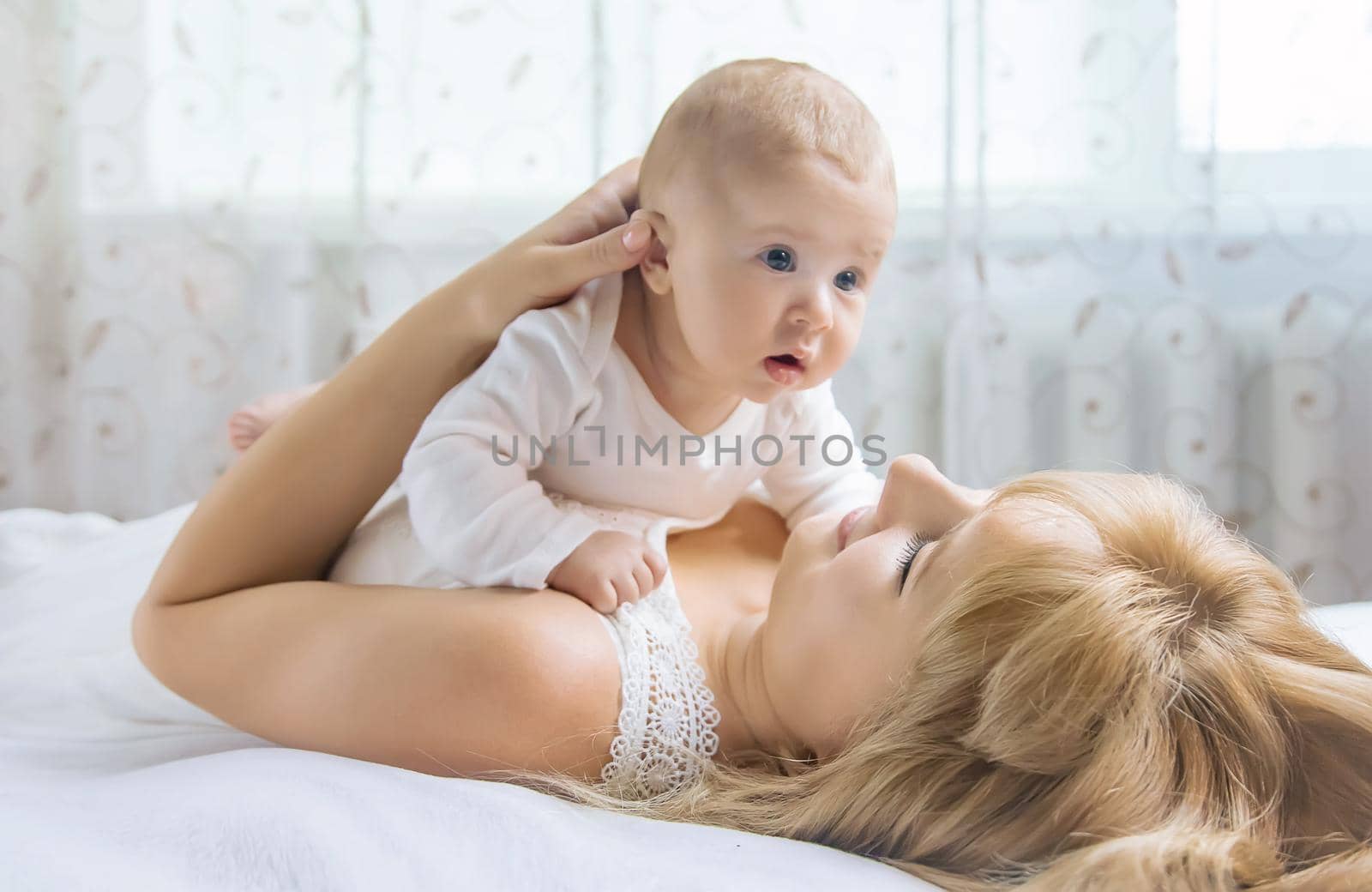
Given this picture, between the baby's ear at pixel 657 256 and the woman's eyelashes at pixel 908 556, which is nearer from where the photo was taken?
the woman's eyelashes at pixel 908 556

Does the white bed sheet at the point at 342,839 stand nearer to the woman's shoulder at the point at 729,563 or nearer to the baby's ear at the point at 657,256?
the woman's shoulder at the point at 729,563

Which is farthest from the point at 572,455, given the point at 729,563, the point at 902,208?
the point at 902,208

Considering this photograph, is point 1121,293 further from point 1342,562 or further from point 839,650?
point 839,650

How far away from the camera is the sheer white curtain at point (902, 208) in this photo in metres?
2.12

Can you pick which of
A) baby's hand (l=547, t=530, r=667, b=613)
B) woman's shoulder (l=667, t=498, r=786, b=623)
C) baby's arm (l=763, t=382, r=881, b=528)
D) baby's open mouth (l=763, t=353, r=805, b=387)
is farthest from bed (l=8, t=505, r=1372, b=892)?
baby's arm (l=763, t=382, r=881, b=528)

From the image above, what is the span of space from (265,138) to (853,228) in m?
1.89

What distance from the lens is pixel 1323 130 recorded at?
209cm

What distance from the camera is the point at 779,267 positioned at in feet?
3.21

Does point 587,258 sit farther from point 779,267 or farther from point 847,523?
point 847,523

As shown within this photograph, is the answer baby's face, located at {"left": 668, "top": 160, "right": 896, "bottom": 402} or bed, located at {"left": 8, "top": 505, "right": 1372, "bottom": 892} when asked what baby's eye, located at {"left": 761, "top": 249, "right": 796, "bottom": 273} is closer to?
baby's face, located at {"left": 668, "top": 160, "right": 896, "bottom": 402}

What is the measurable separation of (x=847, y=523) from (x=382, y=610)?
16.6 inches

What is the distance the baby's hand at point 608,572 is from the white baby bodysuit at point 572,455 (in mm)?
15

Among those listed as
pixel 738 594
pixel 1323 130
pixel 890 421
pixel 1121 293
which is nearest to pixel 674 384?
pixel 738 594

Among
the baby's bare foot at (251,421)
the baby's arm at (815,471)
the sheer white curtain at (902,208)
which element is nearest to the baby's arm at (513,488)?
the baby's arm at (815,471)
